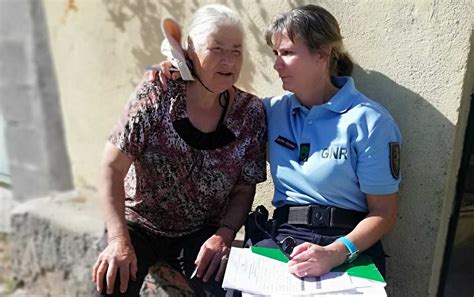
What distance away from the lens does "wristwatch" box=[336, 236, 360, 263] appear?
7.33ft

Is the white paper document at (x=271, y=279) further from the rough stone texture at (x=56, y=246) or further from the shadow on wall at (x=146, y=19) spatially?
the shadow on wall at (x=146, y=19)

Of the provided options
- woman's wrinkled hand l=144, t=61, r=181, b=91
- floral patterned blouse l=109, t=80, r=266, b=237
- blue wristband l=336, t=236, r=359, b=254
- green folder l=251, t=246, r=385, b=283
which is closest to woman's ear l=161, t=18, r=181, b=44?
woman's wrinkled hand l=144, t=61, r=181, b=91

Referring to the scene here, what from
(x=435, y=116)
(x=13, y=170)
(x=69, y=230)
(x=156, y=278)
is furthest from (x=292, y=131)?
(x=13, y=170)

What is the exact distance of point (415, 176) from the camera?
2.51 meters

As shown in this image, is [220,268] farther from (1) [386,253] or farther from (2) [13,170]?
(2) [13,170]

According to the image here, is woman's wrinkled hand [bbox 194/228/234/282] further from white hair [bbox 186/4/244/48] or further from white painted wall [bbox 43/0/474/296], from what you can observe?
white hair [bbox 186/4/244/48]

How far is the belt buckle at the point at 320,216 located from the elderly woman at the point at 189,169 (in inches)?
14.3

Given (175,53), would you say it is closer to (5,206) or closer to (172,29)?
(172,29)

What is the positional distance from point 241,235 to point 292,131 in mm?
812

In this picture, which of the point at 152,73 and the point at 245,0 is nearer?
the point at 152,73

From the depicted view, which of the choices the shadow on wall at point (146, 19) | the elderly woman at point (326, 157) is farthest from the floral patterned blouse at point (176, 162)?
the shadow on wall at point (146, 19)

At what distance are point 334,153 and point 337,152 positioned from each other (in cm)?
1

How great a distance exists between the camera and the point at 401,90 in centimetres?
250

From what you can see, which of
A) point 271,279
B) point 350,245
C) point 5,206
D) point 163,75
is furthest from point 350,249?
point 5,206
